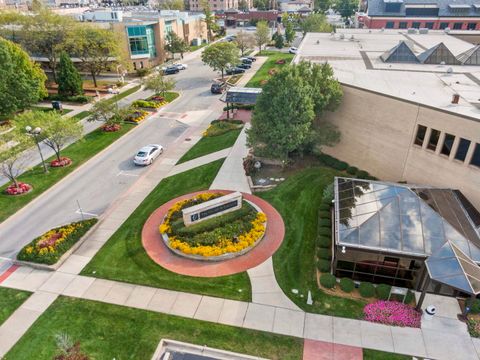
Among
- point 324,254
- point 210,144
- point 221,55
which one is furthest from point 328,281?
point 221,55

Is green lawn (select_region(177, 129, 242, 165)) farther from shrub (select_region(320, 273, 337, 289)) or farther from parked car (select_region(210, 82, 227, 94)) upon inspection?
shrub (select_region(320, 273, 337, 289))

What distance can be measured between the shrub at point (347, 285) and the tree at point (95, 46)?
54591 millimetres

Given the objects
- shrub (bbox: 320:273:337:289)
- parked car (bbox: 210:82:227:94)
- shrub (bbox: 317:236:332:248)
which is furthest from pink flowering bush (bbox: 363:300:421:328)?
parked car (bbox: 210:82:227:94)

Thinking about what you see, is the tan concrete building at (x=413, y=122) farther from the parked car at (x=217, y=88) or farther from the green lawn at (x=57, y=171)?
the green lawn at (x=57, y=171)

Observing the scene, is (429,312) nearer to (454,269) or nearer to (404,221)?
(454,269)

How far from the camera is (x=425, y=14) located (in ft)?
277

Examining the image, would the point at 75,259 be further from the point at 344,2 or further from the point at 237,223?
the point at 344,2

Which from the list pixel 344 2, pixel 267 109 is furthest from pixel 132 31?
pixel 344 2

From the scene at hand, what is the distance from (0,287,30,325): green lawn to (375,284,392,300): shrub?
21.1 m

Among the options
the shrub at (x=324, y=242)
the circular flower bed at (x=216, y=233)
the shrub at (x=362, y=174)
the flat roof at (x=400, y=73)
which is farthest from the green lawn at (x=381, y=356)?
the shrub at (x=362, y=174)

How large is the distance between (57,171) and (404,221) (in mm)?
31936

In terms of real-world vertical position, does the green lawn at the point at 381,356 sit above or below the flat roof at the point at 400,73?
below

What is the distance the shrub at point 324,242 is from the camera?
938 inches

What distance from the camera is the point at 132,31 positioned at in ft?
218
